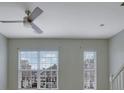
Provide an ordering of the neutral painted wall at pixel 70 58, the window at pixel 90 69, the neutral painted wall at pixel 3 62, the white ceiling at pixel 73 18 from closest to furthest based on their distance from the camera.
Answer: the white ceiling at pixel 73 18
the window at pixel 90 69
the neutral painted wall at pixel 70 58
the neutral painted wall at pixel 3 62

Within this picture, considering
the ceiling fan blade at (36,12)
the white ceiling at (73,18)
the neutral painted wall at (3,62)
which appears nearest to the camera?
the ceiling fan blade at (36,12)

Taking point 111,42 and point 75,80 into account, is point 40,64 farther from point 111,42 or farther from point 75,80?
point 75,80

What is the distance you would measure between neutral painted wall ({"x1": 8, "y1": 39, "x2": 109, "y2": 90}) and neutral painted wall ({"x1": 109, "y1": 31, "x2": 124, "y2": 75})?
8cm

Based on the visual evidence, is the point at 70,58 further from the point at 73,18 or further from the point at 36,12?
→ the point at 36,12

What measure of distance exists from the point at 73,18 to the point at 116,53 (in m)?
0.95

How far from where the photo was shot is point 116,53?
2883 millimetres

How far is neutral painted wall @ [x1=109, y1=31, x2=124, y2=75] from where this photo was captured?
9.15ft

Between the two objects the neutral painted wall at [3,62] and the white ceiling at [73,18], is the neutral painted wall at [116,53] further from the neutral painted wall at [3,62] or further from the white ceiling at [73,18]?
the neutral painted wall at [3,62]

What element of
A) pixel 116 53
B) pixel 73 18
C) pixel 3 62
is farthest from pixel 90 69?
pixel 3 62

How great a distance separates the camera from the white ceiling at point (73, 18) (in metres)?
1.91

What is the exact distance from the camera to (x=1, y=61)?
2861 mm

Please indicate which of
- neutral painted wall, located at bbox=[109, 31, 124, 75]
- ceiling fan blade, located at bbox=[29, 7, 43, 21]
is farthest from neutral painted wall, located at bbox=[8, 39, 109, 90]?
ceiling fan blade, located at bbox=[29, 7, 43, 21]

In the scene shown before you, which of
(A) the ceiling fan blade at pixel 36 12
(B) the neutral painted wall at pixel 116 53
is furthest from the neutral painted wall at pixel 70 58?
(A) the ceiling fan blade at pixel 36 12

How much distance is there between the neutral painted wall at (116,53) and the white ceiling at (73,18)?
114 mm
